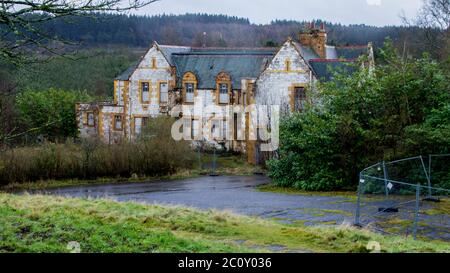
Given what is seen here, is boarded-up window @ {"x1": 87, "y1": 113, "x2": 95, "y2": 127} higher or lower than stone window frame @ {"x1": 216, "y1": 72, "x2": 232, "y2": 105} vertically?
lower

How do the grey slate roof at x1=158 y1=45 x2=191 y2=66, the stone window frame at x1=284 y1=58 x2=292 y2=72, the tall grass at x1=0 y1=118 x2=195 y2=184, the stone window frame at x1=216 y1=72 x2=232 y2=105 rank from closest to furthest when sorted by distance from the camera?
the tall grass at x1=0 y1=118 x2=195 y2=184, the stone window frame at x1=284 y1=58 x2=292 y2=72, the stone window frame at x1=216 y1=72 x2=232 y2=105, the grey slate roof at x1=158 y1=45 x2=191 y2=66

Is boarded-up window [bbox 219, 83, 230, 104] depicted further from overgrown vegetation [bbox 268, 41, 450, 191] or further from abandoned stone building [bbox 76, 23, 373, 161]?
overgrown vegetation [bbox 268, 41, 450, 191]

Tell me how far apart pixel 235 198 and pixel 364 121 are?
7240mm

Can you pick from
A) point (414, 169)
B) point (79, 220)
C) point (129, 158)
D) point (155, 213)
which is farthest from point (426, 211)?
point (129, 158)

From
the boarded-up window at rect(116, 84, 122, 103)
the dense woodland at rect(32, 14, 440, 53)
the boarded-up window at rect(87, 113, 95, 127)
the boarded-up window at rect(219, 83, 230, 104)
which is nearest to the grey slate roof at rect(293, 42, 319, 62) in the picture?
the boarded-up window at rect(219, 83, 230, 104)

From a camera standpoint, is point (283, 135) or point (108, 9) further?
point (283, 135)

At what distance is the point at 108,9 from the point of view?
12078mm

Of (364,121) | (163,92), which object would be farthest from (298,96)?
(364,121)

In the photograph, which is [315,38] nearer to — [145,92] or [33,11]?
[145,92]

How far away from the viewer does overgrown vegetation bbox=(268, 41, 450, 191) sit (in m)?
26.7

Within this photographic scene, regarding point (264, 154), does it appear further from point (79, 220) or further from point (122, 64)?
point (122, 64)

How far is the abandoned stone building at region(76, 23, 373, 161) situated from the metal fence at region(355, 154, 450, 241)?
17.5 m

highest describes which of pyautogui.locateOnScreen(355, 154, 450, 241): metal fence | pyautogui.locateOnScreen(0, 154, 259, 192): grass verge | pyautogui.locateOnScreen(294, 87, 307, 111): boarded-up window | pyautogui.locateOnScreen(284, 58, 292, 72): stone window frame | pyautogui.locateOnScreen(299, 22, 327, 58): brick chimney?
pyautogui.locateOnScreen(299, 22, 327, 58): brick chimney

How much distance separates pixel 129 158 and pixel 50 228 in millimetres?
22499
